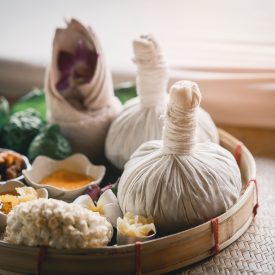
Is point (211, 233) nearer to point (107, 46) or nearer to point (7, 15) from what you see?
point (107, 46)

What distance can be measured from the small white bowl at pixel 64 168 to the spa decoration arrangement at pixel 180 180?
136 mm

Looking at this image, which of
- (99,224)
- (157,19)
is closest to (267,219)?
(99,224)

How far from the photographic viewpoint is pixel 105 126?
4.09 ft

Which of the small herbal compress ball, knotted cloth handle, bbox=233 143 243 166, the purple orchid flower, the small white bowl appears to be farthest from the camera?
the purple orchid flower

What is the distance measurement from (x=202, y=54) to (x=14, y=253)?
0.78 metres

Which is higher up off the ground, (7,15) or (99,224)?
(7,15)

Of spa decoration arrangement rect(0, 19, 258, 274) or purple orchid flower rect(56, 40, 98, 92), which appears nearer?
spa decoration arrangement rect(0, 19, 258, 274)

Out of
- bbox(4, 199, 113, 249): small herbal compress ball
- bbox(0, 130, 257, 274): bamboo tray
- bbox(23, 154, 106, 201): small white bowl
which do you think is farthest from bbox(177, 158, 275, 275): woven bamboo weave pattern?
bbox(23, 154, 106, 201): small white bowl

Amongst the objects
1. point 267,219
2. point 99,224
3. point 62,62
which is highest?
point 62,62

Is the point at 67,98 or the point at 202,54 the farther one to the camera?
the point at 202,54

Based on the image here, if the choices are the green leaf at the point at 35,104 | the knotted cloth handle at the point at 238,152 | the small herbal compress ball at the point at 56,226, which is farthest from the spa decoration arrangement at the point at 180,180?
the green leaf at the point at 35,104

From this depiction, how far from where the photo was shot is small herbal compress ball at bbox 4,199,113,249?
84 cm

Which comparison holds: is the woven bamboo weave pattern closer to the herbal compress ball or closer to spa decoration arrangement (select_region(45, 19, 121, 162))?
the herbal compress ball

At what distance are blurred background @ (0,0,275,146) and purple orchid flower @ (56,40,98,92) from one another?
88 mm
